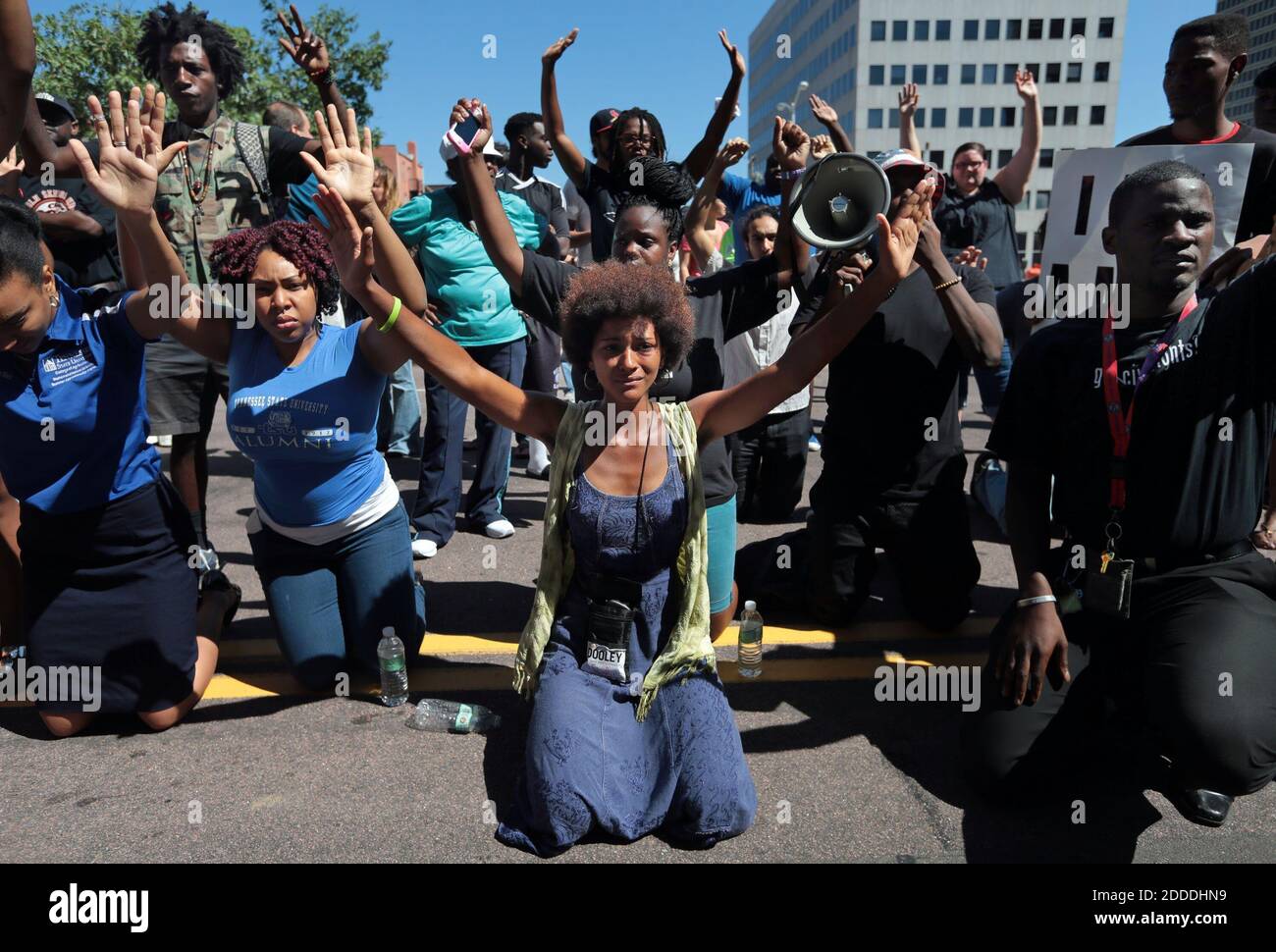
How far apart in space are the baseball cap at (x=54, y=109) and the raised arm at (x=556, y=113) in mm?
2554

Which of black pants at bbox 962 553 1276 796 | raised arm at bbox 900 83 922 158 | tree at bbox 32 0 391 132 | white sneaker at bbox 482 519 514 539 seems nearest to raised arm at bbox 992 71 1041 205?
raised arm at bbox 900 83 922 158

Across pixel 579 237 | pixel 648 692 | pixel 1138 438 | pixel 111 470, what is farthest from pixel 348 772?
pixel 579 237

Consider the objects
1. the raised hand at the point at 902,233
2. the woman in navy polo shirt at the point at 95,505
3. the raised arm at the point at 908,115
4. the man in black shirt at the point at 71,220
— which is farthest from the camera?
the raised arm at the point at 908,115

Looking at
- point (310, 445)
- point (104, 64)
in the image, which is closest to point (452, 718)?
point (310, 445)

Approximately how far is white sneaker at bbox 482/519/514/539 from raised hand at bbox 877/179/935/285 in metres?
3.19

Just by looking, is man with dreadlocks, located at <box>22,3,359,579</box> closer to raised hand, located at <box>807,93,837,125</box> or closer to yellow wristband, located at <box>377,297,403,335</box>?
yellow wristband, located at <box>377,297,403,335</box>

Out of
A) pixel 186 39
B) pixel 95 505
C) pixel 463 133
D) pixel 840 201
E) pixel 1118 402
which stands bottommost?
pixel 95 505

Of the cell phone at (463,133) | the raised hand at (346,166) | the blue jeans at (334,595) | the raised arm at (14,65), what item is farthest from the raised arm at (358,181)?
the blue jeans at (334,595)

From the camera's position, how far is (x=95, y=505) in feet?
10.4

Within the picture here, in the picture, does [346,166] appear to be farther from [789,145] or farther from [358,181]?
[789,145]

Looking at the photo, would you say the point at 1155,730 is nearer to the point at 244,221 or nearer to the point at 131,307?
the point at 131,307

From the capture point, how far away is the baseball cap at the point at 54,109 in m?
4.70

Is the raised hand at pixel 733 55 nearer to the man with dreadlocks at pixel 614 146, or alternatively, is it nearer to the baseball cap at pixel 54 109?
the man with dreadlocks at pixel 614 146

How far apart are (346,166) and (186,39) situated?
246cm
